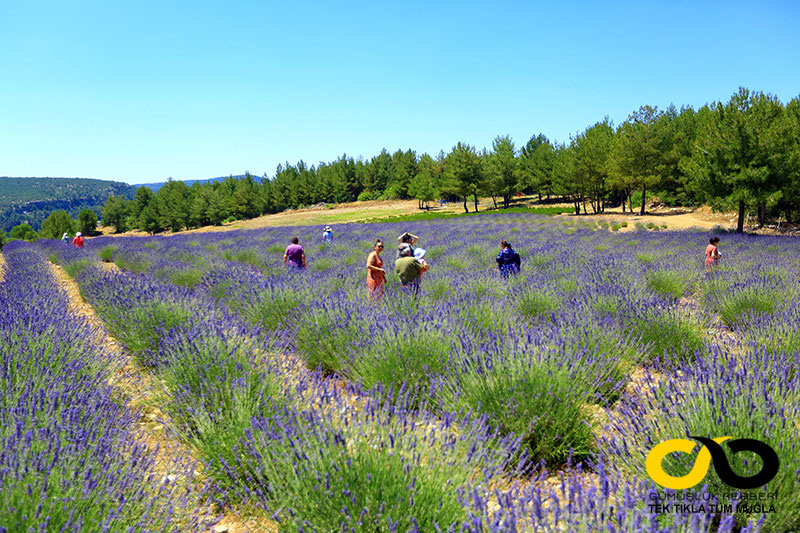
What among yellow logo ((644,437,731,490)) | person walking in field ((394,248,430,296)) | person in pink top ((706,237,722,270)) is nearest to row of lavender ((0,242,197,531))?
yellow logo ((644,437,731,490))

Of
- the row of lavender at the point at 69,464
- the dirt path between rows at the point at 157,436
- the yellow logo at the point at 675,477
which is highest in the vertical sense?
the row of lavender at the point at 69,464

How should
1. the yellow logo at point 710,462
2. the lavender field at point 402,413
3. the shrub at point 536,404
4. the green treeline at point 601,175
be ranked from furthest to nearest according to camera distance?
the green treeline at point 601,175 → the shrub at point 536,404 → the yellow logo at point 710,462 → the lavender field at point 402,413

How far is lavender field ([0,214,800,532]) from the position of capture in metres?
1.66

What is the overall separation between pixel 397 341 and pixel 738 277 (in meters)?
6.32

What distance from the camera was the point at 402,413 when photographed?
Result: 78.6 inches

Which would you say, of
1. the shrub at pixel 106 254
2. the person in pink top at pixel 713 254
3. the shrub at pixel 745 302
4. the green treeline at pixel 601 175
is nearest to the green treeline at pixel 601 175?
the green treeline at pixel 601 175

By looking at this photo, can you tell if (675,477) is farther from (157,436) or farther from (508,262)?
(508,262)

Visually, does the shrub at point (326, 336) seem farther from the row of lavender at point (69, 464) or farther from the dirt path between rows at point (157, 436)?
the row of lavender at point (69, 464)

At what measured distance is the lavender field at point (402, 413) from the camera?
1660 millimetres

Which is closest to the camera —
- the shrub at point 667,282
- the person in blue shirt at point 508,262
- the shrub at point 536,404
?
the shrub at point 536,404

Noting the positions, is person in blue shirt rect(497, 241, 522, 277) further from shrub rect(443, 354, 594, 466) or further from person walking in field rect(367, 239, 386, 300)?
shrub rect(443, 354, 594, 466)

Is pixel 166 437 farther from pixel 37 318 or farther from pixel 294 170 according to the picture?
pixel 294 170

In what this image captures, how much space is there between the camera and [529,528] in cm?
144

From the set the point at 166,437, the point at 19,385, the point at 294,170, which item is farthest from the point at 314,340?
the point at 294,170
